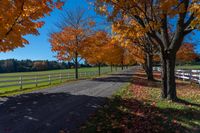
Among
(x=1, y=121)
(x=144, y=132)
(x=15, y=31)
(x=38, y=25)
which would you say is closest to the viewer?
(x=144, y=132)

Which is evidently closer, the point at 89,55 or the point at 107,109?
the point at 107,109

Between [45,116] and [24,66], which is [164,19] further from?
[24,66]

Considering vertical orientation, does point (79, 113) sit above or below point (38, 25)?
below

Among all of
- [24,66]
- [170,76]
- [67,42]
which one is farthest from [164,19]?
[24,66]

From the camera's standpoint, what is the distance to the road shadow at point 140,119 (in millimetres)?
7102

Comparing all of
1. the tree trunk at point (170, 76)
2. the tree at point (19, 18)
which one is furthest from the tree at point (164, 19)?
the tree at point (19, 18)

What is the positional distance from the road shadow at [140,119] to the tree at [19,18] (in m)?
5.98

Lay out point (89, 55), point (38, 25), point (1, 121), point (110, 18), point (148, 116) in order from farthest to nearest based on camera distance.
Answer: point (89, 55) → point (38, 25) → point (110, 18) → point (148, 116) → point (1, 121)

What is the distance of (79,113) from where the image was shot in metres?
8.89

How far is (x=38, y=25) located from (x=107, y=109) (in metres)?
7.33

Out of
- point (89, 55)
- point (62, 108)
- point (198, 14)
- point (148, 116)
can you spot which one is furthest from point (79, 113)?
point (89, 55)

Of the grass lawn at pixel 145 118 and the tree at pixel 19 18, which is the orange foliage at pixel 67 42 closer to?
the tree at pixel 19 18

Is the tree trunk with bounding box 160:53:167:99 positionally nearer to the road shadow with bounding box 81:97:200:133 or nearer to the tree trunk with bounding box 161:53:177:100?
the tree trunk with bounding box 161:53:177:100

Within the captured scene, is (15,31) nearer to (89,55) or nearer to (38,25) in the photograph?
(38,25)
